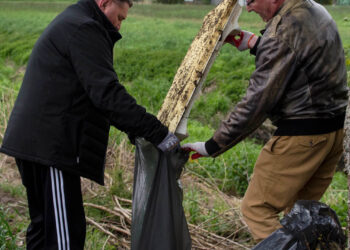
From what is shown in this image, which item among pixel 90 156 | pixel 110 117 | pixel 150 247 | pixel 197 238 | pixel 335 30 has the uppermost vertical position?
pixel 335 30

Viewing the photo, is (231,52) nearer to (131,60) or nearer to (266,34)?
(131,60)

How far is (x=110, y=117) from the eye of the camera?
259 centimetres

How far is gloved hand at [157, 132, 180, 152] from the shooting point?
2.73 meters

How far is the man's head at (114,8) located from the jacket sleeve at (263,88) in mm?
856

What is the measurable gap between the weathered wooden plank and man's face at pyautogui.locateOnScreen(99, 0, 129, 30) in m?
0.55

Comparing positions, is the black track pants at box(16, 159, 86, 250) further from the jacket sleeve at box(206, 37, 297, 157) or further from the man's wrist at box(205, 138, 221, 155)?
the jacket sleeve at box(206, 37, 297, 157)

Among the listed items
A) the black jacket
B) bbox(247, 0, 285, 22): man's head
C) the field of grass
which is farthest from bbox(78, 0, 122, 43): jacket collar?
the field of grass

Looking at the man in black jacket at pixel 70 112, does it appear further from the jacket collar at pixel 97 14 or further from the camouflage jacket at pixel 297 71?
the camouflage jacket at pixel 297 71

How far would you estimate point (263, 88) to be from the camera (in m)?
2.56

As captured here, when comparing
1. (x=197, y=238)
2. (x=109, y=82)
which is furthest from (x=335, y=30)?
(x=197, y=238)

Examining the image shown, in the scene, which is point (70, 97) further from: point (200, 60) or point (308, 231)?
point (308, 231)

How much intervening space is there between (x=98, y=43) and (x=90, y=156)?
68cm

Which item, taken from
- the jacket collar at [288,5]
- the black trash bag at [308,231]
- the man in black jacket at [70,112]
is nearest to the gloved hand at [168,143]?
the man in black jacket at [70,112]

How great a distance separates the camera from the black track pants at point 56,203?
2.62m
